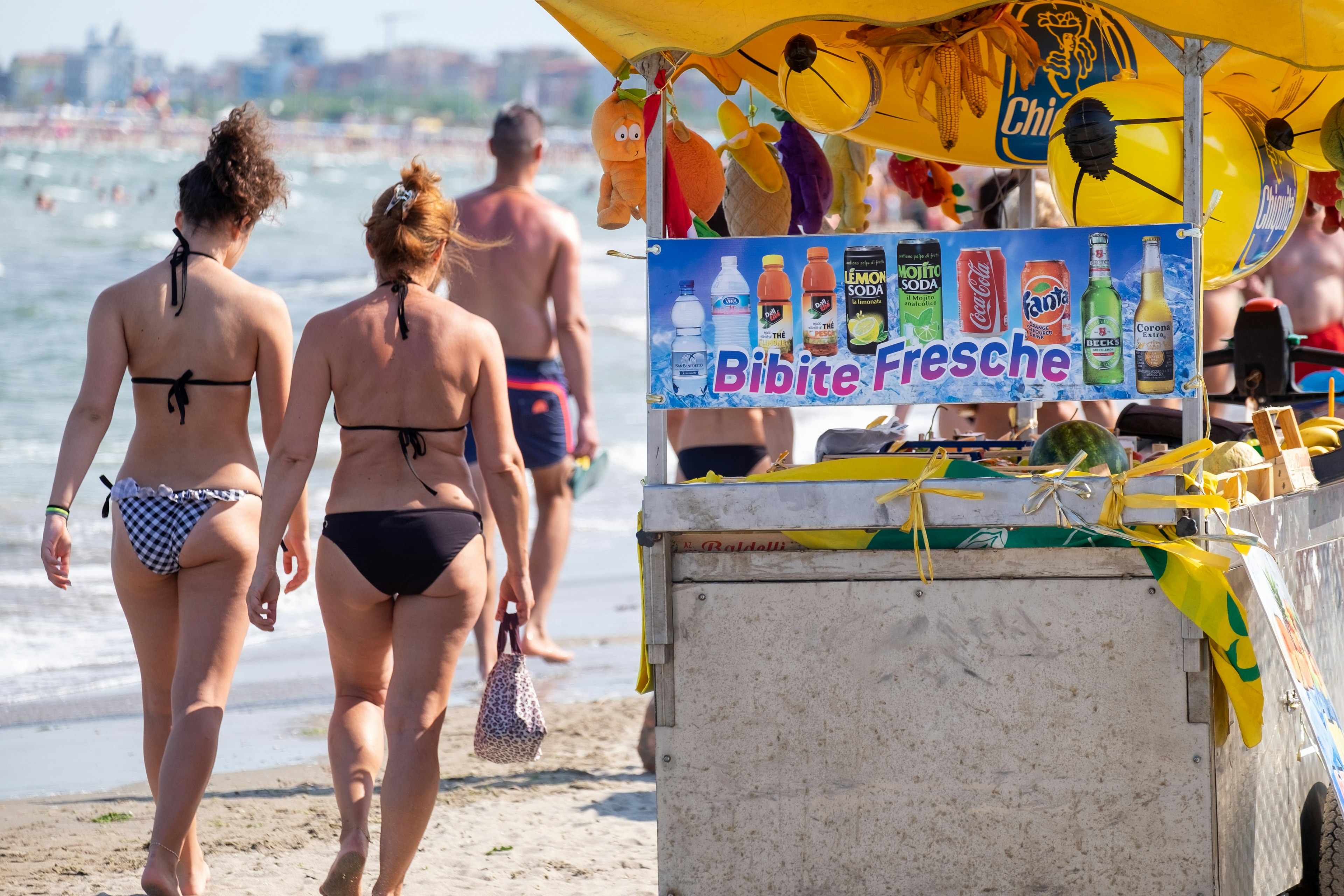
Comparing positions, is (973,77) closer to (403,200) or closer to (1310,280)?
(403,200)

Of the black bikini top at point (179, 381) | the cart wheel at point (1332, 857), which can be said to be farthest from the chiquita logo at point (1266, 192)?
the black bikini top at point (179, 381)

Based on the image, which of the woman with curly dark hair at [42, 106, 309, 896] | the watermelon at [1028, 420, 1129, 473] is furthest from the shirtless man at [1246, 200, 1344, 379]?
the woman with curly dark hair at [42, 106, 309, 896]

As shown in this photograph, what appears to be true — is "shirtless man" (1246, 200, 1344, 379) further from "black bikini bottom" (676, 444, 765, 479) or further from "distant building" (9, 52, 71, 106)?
"distant building" (9, 52, 71, 106)

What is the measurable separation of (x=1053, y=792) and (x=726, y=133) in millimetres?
1908

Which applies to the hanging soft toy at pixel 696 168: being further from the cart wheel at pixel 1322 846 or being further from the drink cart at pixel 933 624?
the cart wheel at pixel 1322 846

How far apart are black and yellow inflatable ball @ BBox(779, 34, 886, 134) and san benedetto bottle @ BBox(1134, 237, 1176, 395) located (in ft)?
2.37

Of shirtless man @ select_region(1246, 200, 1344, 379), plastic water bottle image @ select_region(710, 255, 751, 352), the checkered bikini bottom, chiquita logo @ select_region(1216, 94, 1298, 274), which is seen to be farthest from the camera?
shirtless man @ select_region(1246, 200, 1344, 379)

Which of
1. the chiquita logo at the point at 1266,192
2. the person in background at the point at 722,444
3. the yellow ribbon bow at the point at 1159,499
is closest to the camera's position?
the yellow ribbon bow at the point at 1159,499

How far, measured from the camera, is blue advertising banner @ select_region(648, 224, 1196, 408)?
289cm

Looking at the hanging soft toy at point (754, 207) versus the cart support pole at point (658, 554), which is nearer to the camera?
the cart support pole at point (658, 554)

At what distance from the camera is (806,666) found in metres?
2.99

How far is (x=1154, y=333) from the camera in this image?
2.89 m

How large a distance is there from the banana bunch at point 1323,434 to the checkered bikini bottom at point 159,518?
2.92m

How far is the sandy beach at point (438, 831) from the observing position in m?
4.07
